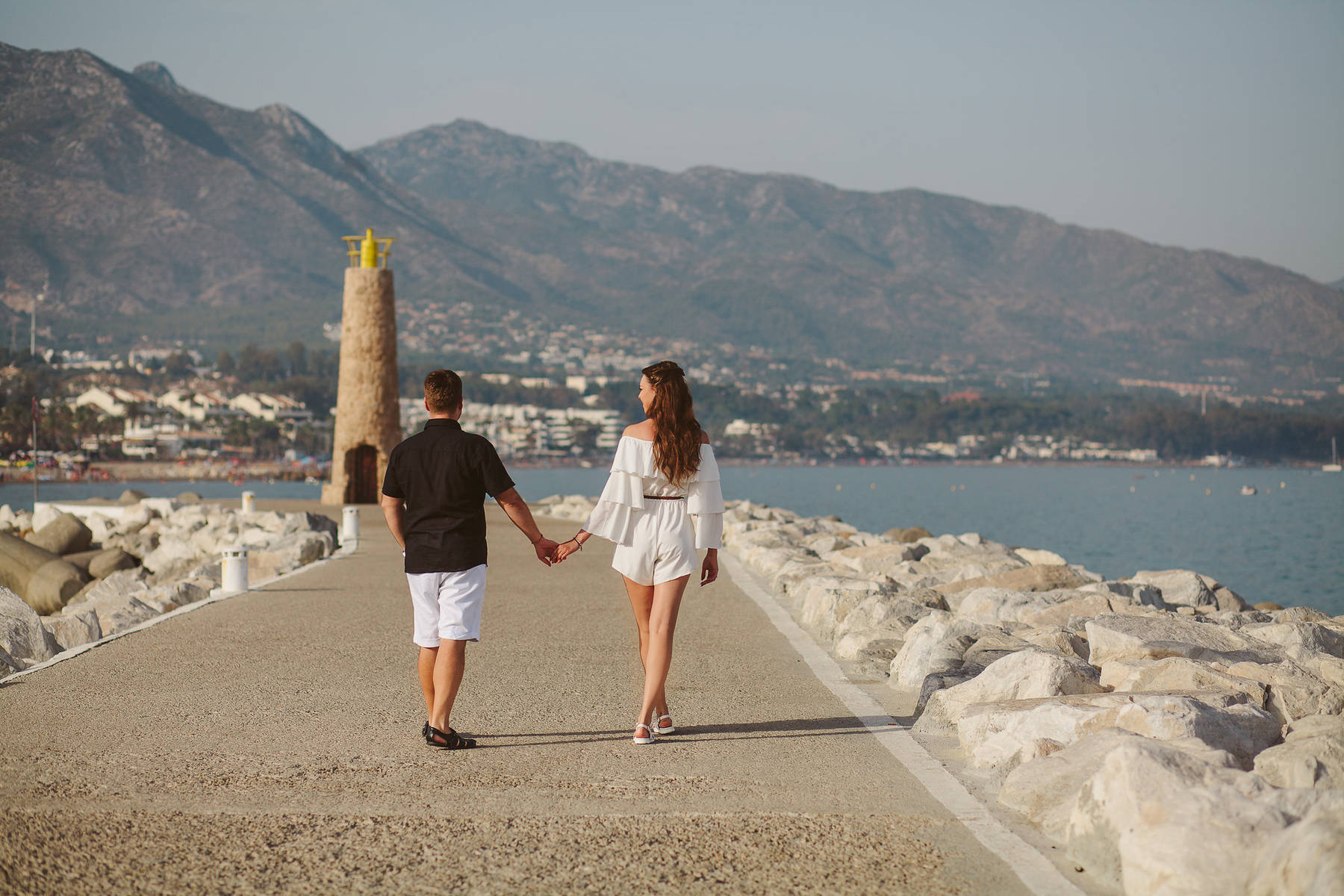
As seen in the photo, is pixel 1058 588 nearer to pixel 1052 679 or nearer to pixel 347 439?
pixel 1052 679

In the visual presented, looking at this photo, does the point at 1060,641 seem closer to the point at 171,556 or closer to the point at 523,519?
the point at 523,519

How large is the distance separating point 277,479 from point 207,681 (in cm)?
12404

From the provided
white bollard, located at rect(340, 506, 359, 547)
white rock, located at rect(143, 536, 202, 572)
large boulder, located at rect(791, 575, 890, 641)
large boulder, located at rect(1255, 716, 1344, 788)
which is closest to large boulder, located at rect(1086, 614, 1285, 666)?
large boulder, located at rect(791, 575, 890, 641)

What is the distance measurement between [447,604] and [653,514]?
979mm

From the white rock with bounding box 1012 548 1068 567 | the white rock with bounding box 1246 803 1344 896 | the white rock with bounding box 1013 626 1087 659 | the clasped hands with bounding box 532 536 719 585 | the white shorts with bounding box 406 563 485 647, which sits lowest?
the white rock with bounding box 1012 548 1068 567

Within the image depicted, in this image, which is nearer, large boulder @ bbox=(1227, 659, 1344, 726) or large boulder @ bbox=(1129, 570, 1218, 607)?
large boulder @ bbox=(1227, 659, 1344, 726)

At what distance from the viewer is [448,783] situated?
17.7 ft

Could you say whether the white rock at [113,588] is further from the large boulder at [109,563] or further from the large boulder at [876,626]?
the large boulder at [876,626]

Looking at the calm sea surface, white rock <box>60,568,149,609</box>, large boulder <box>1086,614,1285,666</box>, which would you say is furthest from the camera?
the calm sea surface

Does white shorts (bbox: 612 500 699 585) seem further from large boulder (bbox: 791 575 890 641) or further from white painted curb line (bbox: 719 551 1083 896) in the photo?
large boulder (bbox: 791 575 890 641)

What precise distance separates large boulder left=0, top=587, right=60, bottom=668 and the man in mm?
3606

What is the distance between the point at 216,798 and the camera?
200 inches

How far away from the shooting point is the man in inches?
233

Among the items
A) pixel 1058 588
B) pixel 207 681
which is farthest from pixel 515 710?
pixel 1058 588
